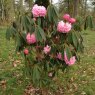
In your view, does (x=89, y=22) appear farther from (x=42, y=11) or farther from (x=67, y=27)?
(x=42, y=11)

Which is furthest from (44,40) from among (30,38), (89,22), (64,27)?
(89,22)

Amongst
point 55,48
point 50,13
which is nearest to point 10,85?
point 55,48

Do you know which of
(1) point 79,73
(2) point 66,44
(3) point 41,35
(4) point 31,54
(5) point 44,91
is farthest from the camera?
(1) point 79,73

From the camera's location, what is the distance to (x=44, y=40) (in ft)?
15.2

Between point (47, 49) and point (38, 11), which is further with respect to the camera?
point (47, 49)

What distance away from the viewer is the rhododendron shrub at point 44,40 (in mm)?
4527

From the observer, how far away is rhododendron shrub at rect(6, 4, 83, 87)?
453cm

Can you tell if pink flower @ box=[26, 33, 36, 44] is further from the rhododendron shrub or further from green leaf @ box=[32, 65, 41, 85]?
green leaf @ box=[32, 65, 41, 85]

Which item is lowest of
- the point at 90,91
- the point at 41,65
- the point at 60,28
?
the point at 90,91

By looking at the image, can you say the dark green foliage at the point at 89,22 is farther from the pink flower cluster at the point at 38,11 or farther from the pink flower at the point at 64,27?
the pink flower cluster at the point at 38,11

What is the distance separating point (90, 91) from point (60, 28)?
2421mm

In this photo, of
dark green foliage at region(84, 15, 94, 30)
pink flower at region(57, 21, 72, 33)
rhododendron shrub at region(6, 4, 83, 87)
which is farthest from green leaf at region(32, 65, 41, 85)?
dark green foliage at region(84, 15, 94, 30)

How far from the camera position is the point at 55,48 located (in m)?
4.80

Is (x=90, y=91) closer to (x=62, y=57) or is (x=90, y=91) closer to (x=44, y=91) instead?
(x=44, y=91)
